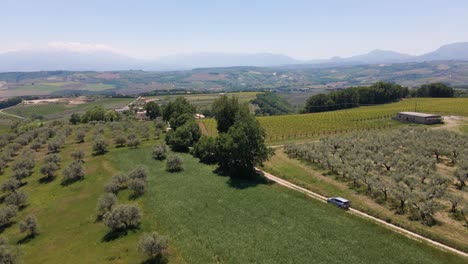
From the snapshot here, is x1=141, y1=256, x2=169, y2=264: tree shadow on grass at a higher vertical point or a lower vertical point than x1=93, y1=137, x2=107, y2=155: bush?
lower

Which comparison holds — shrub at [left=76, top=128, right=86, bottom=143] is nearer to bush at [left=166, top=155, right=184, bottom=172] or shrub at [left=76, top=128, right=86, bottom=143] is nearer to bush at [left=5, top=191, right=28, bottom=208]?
bush at [left=5, top=191, right=28, bottom=208]

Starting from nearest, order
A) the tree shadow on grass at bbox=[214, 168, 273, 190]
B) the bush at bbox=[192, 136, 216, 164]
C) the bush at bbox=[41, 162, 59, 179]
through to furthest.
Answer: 1. the tree shadow on grass at bbox=[214, 168, 273, 190]
2. the bush at bbox=[41, 162, 59, 179]
3. the bush at bbox=[192, 136, 216, 164]

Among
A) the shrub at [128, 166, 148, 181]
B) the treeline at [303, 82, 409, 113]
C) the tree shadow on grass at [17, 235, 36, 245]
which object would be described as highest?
the treeline at [303, 82, 409, 113]

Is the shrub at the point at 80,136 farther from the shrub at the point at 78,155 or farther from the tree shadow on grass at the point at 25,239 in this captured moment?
the tree shadow on grass at the point at 25,239

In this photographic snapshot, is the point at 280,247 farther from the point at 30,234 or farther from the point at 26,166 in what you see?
the point at 26,166

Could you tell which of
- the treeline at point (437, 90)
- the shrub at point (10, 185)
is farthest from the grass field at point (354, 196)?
the treeline at point (437, 90)

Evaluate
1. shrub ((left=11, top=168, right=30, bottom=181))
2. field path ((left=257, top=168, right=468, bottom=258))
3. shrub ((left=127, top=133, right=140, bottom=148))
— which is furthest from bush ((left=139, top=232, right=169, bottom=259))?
shrub ((left=127, top=133, right=140, bottom=148))

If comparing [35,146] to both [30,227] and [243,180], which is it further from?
[243,180]

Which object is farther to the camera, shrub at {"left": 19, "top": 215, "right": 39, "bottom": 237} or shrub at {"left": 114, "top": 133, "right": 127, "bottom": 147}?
shrub at {"left": 114, "top": 133, "right": 127, "bottom": 147}
